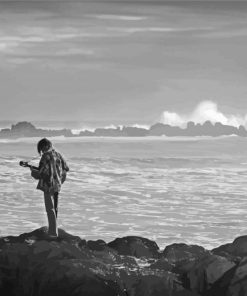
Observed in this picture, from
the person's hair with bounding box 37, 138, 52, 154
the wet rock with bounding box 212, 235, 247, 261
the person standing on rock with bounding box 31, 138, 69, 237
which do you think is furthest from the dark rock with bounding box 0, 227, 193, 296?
the person's hair with bounding box 37, 138, 52, 154

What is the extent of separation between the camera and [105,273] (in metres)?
6.22

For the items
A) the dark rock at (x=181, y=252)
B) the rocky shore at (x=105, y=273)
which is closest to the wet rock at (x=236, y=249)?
the rocky shore at (x=105, y=273)

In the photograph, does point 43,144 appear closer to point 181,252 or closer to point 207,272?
point 181,252

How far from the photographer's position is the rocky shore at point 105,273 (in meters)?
6.09

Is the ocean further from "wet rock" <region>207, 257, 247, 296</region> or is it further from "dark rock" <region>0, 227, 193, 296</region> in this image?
"wet rock" <region>207, 257, 247, 296</region>

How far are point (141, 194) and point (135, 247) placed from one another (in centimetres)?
1242

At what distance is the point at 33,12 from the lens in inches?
396

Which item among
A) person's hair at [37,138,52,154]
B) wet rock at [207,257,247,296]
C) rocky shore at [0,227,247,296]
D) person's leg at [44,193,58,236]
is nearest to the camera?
wet rock at [207,257,247,296]

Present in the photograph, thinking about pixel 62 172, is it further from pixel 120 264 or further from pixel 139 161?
pixel 139 161

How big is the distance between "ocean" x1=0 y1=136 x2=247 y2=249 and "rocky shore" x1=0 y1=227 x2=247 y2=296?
13.5ft

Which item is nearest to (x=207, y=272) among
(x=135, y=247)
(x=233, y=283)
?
(x=233, y=283)

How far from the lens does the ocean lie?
13438mm

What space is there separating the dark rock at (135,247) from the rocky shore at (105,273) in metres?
0.31

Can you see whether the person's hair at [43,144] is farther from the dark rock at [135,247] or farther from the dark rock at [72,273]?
the dark rock at [135,247]
